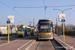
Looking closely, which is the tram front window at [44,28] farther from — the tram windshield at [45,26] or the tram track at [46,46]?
the tram track at [46,46]

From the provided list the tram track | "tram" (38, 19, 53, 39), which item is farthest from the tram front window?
the tram track

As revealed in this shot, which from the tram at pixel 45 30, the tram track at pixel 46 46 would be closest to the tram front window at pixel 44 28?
the tram at pixel 45 30

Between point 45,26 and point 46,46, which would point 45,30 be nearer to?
point 45,26

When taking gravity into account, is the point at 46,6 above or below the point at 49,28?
above

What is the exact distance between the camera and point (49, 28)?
19531mm

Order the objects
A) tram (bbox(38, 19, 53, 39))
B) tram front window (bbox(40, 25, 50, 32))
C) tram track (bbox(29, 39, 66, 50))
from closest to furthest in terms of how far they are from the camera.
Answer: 1. tram track (bbox(29, 39, 66, 50))
2. tram (bbox(38, 19, 53, 39))
3. tram front window (bbox(40, 25, 50, 32))

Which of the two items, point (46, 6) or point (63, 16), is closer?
point (63, 16)

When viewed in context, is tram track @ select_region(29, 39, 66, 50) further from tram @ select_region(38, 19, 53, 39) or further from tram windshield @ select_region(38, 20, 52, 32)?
tram windshield @ select_region(38, 20, 52, 32)

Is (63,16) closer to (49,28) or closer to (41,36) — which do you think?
(49,28)

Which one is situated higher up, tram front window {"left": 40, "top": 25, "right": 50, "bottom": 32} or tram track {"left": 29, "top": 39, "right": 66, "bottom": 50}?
tram front window {"left": 40, "top": 25, "right": 50, "bottom": 32}

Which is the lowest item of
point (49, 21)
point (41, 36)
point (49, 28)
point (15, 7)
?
point (41, 36)

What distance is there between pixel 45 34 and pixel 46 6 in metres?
7.78

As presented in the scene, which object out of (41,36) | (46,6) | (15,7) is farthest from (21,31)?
(41,36)

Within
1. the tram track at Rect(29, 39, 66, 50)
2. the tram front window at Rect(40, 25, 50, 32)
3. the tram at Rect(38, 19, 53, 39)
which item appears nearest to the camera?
the tram track at Rect(29, 39, 66, 50)
